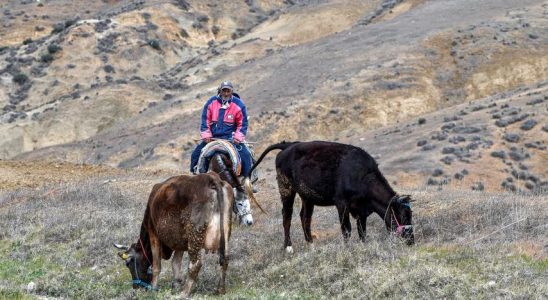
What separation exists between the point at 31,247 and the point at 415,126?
25.7 meters

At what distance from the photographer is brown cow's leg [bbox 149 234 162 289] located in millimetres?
8953

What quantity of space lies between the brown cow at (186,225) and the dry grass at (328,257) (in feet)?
1.04

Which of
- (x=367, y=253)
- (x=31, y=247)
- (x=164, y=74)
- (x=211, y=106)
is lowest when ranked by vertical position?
(x=164, y=74)

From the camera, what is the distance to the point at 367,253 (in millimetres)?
8797

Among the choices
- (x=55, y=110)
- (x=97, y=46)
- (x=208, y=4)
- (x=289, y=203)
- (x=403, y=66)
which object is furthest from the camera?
(x=208, y=4)

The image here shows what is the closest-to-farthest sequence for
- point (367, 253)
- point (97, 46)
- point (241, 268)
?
point (367, 253), point (241, 268), point (97, 46)

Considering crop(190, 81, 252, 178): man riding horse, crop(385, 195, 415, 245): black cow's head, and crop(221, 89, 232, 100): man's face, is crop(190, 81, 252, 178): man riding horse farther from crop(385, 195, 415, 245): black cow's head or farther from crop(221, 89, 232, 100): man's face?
crop(385, 195, 415, 245): black cow's head

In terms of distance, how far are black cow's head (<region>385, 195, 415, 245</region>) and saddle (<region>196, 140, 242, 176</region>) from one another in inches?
134

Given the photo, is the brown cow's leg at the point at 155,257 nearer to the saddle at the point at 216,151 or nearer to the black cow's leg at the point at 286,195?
the black cow's leg at the point at 286,195

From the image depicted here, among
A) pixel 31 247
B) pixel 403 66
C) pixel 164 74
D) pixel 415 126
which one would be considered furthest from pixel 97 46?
pixel 31 247

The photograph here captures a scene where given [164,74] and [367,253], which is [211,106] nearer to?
[367,253]

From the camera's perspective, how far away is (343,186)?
991 cm

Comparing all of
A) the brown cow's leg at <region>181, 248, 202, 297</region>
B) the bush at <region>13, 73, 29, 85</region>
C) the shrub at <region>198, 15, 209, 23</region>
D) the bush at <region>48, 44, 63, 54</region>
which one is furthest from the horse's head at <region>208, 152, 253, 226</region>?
the shrub at <region>198, 15, 209, 23</region>

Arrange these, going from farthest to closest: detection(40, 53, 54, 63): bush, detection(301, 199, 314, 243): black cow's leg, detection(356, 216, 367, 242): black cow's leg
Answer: detection(40, 53, 54, 63): bush < detection(301, 199, 314, 243): black cow's leg < detection(356, 216, 367, 242): black cow's leg
